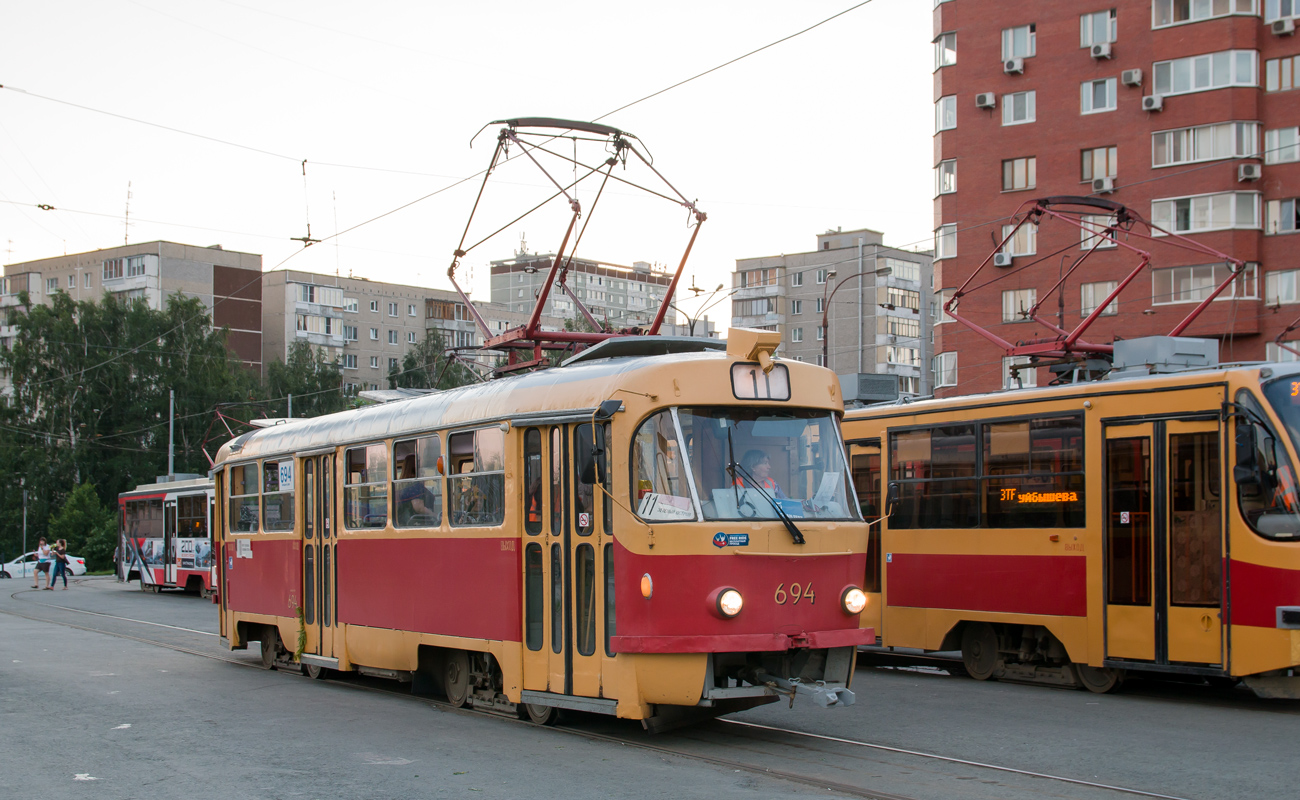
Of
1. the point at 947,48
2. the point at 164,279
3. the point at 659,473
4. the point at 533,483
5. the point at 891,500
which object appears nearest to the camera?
the point at 659,473

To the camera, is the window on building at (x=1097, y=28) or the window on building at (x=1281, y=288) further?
the window on building at (x=1097, y=28)

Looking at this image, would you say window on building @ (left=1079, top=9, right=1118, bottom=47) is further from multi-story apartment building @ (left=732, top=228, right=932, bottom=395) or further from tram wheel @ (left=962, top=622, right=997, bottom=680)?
tram wheel @ (left=962, top=622, right=997, bottom=680)

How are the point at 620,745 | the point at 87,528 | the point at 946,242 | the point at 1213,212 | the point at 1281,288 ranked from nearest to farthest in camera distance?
the point at 620,745 < the point at 1281,288 < the point at 1213,212 < the point at 946,242 < the point at 87,528

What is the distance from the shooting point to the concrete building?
82.4 meters

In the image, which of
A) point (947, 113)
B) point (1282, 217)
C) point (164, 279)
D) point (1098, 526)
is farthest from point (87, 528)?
point (1098, 526)

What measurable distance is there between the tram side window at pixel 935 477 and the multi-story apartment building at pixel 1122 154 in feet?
78.7

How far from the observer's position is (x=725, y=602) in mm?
9312

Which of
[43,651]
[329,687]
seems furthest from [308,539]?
[43,651]

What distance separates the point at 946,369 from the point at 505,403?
3511 centimetres

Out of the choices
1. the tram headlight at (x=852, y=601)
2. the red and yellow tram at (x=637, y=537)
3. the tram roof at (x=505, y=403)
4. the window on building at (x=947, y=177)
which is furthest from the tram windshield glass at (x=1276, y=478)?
the window on building at (x=947, y=177)

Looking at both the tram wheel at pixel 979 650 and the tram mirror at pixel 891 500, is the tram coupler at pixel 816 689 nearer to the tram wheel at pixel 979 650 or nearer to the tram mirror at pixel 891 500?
the tram wheel at pixel 979 650

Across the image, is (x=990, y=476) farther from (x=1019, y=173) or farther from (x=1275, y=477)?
(x=1019, y=173)

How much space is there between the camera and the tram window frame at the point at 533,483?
417 inches

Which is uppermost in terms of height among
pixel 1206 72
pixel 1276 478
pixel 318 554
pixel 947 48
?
pixel 947 48
